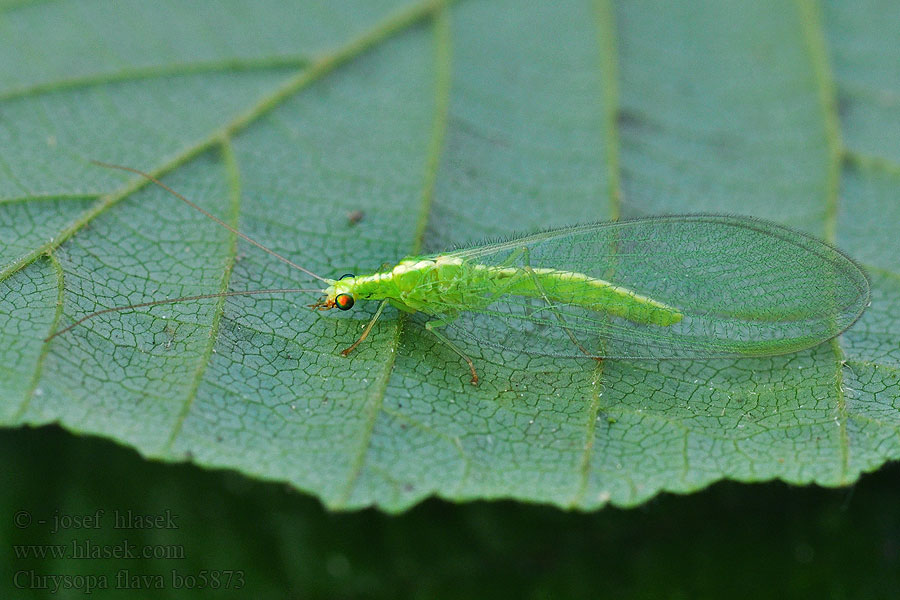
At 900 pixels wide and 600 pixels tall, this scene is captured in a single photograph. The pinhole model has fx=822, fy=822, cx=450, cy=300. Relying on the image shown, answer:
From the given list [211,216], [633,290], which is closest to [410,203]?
[211,216]

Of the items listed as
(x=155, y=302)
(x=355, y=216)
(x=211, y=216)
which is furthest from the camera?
(x=355, y=216)

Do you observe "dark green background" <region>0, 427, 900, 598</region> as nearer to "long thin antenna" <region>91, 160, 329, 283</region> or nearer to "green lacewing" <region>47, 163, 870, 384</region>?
"green lacewing" <region>47, 163, 870, 384</region>

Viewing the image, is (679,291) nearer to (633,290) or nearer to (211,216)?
(633,290)

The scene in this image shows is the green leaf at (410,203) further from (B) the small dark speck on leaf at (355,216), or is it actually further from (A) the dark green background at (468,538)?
(A) the dark green background at (468,538)

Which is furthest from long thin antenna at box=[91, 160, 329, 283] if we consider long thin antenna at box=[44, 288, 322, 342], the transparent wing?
the transparent wing

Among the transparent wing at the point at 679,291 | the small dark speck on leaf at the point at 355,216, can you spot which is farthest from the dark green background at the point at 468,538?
the small dark speck on leaf at the point at 355,216

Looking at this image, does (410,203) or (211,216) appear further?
(410,203)

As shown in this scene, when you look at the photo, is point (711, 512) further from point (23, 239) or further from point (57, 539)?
point (23, 239)
